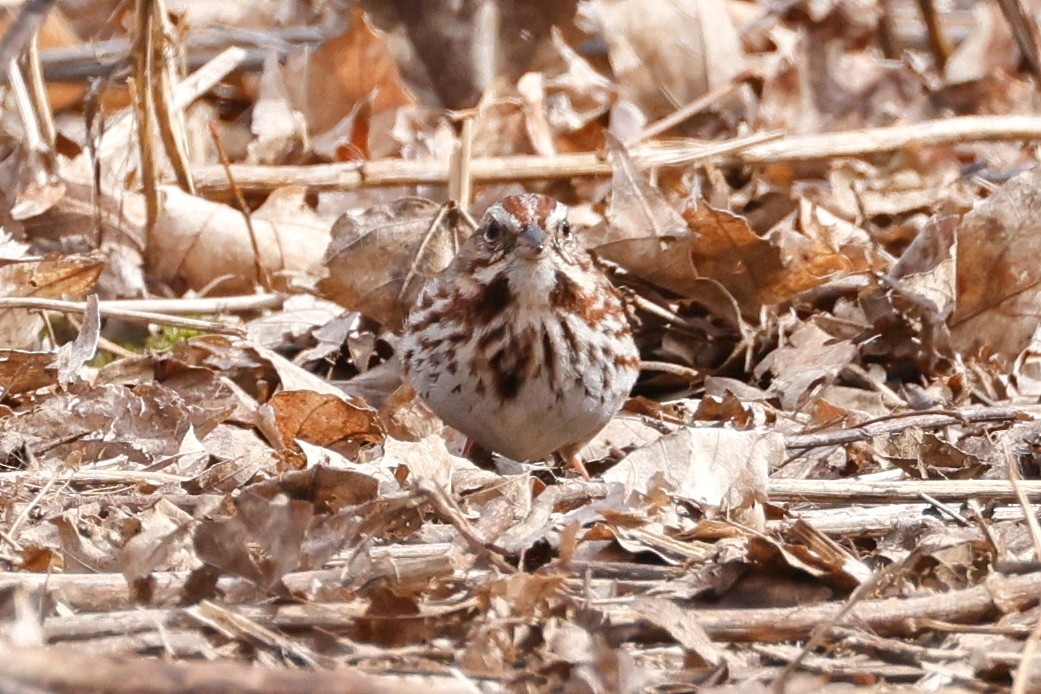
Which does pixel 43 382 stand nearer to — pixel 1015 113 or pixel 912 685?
pixel 912 685

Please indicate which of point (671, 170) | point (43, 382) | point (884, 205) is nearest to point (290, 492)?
point (43, 382)

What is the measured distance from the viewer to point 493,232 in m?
4.25

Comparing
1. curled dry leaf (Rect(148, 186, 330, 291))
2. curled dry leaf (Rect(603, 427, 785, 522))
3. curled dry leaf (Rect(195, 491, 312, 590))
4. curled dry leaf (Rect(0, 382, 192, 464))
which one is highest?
curled dry leaf (Rect(195, 491, 312, 590))

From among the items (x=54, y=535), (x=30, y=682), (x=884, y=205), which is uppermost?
(x=30, y=682)

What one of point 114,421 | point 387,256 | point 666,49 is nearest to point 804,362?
point 387,256

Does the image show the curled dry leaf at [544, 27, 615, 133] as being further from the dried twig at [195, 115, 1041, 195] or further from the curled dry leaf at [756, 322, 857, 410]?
the curled dry leaf at [756, 322, 857, 410]

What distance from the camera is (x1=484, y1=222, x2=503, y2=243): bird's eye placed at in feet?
13.8

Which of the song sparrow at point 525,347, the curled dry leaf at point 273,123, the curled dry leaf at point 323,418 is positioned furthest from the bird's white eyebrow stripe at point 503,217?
the curled dry leaf at point 273,123

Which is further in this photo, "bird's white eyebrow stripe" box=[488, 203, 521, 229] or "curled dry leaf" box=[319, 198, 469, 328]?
"curled dry leaf" box=[319, 198, 469, 328]

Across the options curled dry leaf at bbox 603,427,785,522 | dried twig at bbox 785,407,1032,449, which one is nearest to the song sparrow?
curled dry leaf at bbox 603,427,785,522

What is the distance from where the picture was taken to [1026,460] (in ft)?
12.7

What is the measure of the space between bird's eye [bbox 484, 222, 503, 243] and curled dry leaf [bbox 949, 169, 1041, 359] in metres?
1.51

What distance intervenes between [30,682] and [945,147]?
16.3ft

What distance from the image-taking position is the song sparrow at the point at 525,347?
13.5 feet
